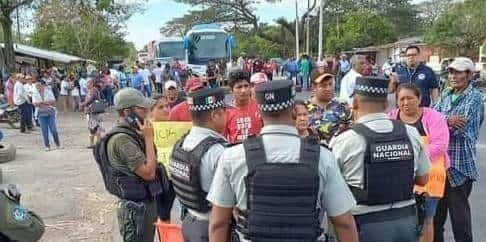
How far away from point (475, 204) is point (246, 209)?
15.9 feet

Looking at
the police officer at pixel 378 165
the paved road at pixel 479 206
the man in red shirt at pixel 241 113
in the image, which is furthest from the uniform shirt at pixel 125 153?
the paved road at pixel 479 206

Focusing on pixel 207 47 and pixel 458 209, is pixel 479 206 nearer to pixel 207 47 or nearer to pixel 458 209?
pixel 458 209

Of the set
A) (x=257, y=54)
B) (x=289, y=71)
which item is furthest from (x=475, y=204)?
(x=257, y=54)

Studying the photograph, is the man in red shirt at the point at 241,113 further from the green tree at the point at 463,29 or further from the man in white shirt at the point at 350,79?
the green tree at the point at 463,29

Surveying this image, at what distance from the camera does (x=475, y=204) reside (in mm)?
6906

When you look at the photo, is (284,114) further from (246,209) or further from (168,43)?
(168,43)

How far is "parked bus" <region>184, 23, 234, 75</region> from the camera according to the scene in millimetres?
30844

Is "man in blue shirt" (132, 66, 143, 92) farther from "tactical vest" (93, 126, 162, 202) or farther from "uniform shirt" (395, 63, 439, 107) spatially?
"tactical vest" (93, 126, 162, 202)

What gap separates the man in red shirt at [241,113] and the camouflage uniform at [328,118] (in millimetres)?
464

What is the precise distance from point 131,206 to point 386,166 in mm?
1893

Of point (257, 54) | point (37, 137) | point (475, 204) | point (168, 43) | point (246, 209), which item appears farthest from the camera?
point (257, 54)

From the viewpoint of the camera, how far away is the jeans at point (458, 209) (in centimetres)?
497

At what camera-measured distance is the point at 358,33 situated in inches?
2148

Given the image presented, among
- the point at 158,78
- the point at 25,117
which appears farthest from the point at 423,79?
the point at 158,78
